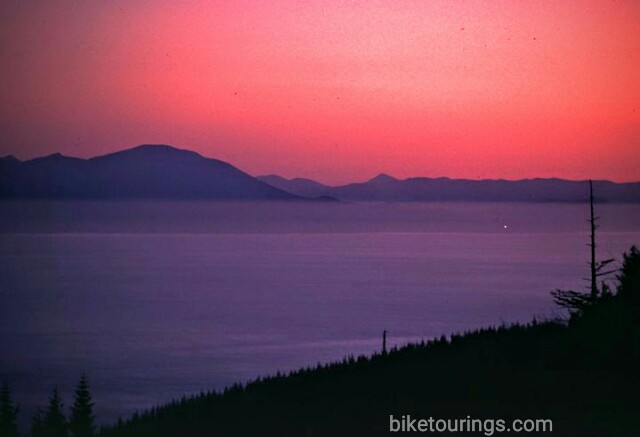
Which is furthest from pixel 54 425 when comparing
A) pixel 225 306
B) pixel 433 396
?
pixel 225 306

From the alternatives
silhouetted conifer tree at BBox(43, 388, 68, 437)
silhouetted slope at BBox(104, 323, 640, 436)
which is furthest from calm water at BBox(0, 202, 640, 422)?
silhouetted slope at BBox(104, 323, 640, 436)

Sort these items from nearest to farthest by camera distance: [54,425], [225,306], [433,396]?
[433,396]
[54,425]
[225,306]

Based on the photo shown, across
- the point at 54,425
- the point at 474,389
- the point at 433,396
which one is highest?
the point at 474,389

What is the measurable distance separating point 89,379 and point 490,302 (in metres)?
35.1

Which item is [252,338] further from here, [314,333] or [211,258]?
[211,258]

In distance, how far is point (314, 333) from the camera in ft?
177

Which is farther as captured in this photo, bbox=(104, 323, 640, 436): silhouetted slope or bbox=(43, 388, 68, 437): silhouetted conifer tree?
bbox=(43, 388, 68, 437): silhouetted conifer tree

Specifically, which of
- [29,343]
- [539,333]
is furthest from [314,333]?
[539,333]

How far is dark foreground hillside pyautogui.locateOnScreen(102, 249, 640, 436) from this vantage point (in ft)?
35.7

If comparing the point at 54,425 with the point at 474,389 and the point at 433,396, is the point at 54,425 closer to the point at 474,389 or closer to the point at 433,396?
the point at 433,396

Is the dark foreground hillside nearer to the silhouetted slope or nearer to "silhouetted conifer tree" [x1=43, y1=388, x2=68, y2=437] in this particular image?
the silhouetted slope

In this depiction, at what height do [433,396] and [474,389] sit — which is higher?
[474,389]

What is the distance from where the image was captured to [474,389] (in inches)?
474

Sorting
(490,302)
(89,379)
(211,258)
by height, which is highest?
(211,258)
